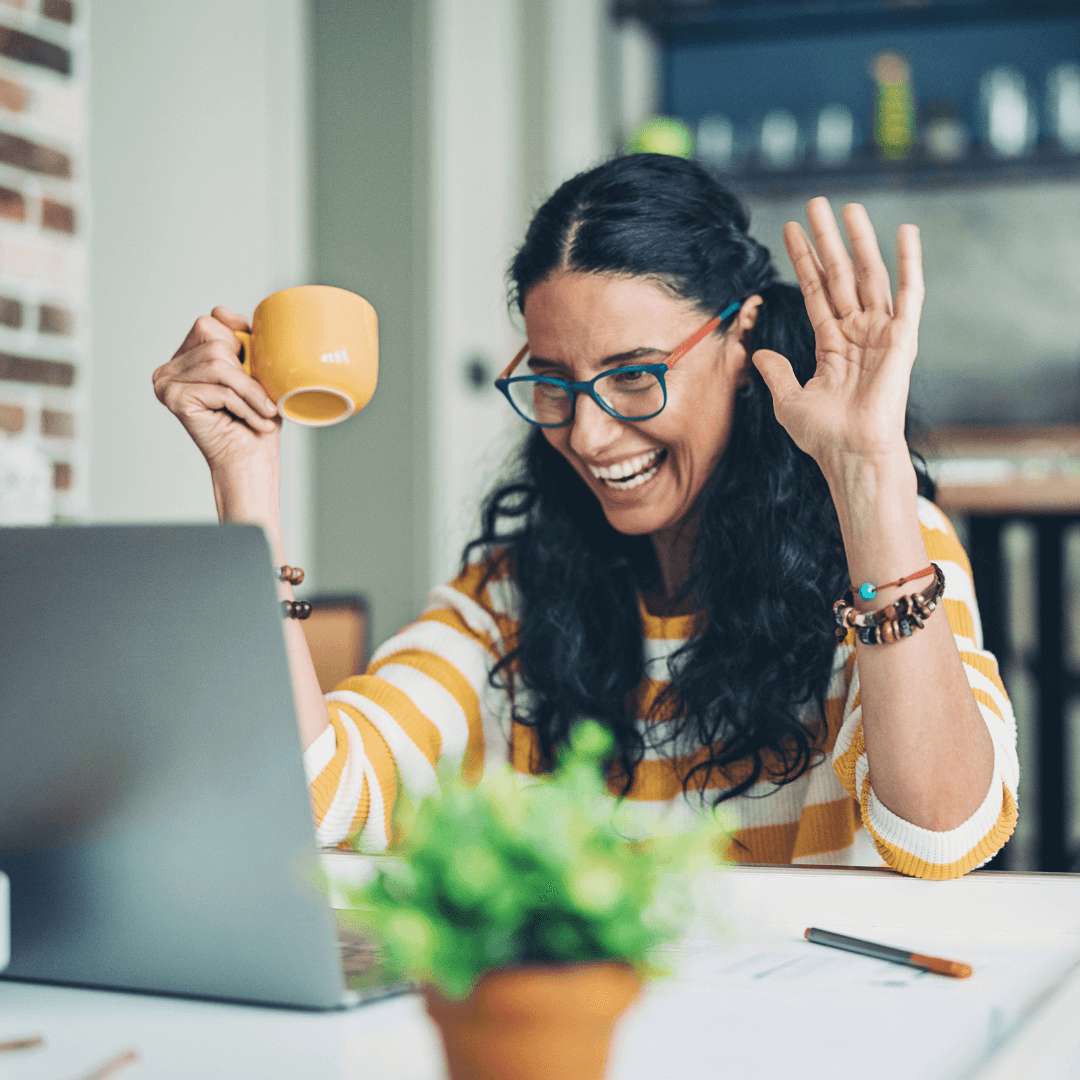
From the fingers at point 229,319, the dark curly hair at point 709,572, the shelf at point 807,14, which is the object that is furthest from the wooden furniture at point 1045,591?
the shelf at point 807,14

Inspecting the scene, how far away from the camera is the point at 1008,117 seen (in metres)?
3.96

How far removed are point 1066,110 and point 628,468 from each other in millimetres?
3335

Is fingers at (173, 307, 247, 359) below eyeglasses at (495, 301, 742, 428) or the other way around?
the other way around

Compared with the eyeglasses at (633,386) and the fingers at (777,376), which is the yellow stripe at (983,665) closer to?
the fingers at (777,376)

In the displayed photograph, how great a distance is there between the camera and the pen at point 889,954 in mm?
608

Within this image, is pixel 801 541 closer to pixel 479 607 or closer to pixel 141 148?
pixel 479 607

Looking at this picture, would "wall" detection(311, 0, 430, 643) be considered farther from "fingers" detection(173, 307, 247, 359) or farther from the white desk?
the white desk

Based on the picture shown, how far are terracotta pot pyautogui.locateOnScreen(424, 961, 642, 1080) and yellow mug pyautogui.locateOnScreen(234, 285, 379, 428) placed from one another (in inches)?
25.7

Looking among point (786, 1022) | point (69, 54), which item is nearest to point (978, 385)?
point (69, 54)

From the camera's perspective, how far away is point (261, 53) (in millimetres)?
2754

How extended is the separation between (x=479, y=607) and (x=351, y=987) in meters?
0.76

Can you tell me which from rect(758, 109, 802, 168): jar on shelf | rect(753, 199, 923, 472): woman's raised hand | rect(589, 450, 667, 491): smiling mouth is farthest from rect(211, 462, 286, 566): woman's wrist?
rect(758, 109, 802, 168): jar on shelf

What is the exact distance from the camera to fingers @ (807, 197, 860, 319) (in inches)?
38.6

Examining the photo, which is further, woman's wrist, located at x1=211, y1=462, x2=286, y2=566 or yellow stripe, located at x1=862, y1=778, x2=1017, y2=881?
woman's wrist, located at x1=211, y1=462, x2=286, y2=566
